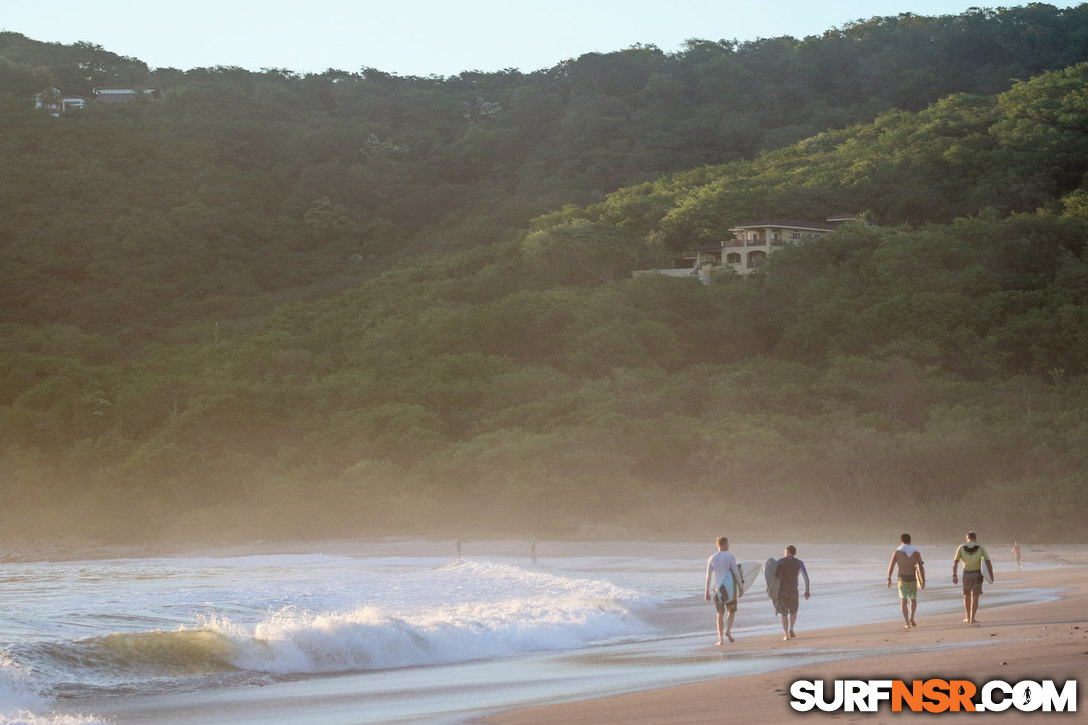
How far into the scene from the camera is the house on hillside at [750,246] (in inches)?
2338

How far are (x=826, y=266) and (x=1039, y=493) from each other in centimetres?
2594

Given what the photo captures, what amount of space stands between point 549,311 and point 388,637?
129ft

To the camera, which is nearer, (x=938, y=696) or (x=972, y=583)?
(x=938, y=696)

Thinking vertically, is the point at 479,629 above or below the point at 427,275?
below

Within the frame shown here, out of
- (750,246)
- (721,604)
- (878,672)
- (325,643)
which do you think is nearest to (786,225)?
(750,246)

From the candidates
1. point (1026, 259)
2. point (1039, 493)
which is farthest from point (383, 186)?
point (1039, 493)

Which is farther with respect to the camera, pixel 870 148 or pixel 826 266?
pixel 870 148

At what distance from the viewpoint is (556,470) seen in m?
36.4

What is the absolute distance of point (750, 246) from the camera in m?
60.1

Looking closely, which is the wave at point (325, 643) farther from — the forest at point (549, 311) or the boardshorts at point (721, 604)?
the forest at point (549, 311)

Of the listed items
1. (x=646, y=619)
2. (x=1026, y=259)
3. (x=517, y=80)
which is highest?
(x=517, y=80)

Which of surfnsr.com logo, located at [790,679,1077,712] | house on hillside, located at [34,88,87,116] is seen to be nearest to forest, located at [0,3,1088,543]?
house on hillside, located at [34,88,87,116]

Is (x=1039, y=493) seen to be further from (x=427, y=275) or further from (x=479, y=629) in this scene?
(x=427, y=275)

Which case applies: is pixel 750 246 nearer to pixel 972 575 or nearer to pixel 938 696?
pixel 972 575
